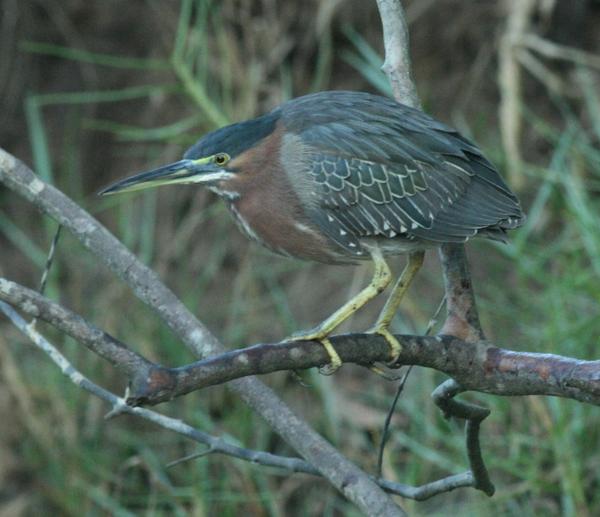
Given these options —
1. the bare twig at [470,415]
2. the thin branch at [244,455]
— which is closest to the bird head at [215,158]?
the thin branch at [244,455]

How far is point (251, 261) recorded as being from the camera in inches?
217

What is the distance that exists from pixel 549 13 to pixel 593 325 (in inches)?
69.0

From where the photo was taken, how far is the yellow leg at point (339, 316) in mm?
2354

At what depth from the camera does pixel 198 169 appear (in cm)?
281

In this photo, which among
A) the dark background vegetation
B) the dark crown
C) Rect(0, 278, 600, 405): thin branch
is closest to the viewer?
Rect(0, 278, 600, 405): thin branch

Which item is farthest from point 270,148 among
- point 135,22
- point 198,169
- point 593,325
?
point 135,22

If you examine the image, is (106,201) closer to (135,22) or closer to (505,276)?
(135,22)

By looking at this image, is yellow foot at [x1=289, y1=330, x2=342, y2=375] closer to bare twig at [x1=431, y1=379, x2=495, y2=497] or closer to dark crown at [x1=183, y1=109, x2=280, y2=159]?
→ bare twig at [x1=431, y1=379, x2=495, y2=497]

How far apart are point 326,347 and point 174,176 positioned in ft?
2.12

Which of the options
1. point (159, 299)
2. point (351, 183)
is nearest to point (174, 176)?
point (159, 299)

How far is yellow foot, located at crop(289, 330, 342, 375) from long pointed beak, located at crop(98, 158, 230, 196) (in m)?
0.49

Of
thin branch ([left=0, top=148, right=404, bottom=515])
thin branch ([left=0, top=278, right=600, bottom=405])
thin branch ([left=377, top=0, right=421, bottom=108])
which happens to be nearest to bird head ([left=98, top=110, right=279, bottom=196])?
thin branch ([left=0, top=148, right=404, bottom=515])

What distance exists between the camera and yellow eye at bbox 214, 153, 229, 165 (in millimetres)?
2852

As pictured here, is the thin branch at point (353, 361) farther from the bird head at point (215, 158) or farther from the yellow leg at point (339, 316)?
the bird head at point (215, 158)
